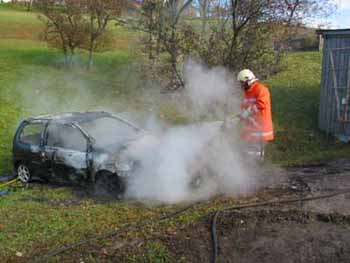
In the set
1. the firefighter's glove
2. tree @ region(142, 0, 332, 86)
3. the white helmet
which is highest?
tree @ region(142, 0, 332, 86)

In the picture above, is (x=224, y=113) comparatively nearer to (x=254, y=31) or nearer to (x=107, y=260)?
(x=254, y=31)

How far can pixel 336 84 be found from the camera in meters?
12.4

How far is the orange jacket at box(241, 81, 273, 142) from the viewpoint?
7.82m

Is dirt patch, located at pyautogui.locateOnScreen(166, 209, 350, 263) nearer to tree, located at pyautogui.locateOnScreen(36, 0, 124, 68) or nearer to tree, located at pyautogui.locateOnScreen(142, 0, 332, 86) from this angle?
tree, located at pyautogui.locateOnScreen(142, 0, 332, 86)

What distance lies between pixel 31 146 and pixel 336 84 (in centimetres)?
824

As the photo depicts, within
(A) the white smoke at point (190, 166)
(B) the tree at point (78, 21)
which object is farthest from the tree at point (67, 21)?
(A) the white smoke at point (190, 166)

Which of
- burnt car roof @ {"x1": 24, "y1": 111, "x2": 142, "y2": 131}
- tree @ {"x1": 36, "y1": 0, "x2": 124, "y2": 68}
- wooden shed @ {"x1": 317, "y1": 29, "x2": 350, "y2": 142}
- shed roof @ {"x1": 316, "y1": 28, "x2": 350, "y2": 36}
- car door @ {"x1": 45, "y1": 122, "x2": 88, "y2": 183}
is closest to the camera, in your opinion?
car door @ {"x1": 45, "y1": 122, "x2": 88, "y2": 183}

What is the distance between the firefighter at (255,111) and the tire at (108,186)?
242 cm

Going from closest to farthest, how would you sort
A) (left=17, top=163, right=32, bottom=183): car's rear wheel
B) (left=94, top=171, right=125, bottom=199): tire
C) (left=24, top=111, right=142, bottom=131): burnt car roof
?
(left=94, top=171, right=125, bottom=199): tire < (left=24, top=111, right=142, bottom=131): burnt car roof < (left=17, top=163, right=32, bottom=183): car's rear wheel

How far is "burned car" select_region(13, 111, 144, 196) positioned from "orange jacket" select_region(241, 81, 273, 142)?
2.20 metres

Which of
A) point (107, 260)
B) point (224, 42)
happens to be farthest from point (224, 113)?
point (107, 260)

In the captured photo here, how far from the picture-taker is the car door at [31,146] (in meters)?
9.20

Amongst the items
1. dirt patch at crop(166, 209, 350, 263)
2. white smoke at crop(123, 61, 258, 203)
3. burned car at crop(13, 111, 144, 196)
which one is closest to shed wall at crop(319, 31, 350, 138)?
white smoke at crop(123, 61, 258, 203)

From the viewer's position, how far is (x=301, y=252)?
17.4 ft
